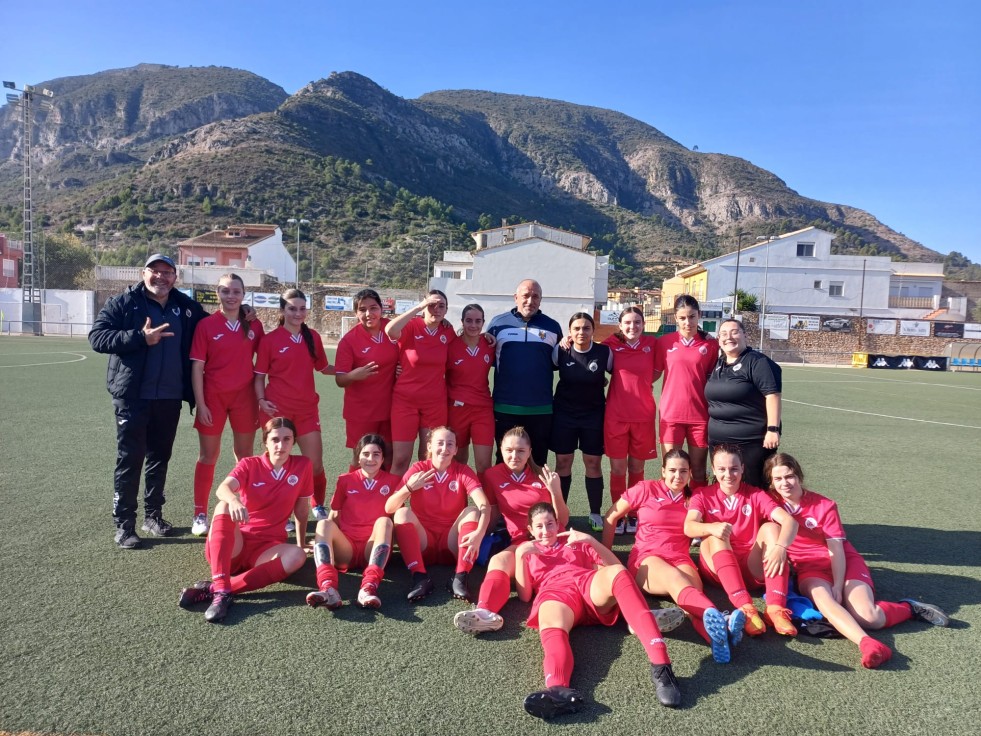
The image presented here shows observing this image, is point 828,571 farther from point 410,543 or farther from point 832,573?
point 410,543


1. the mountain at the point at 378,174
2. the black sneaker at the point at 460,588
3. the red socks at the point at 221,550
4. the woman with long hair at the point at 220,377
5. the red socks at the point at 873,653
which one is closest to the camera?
the red socks at the point at 873,653

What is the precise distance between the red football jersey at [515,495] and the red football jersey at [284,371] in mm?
1553

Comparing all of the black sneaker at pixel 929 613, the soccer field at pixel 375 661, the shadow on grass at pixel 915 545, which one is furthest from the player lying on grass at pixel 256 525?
the shadow on grass at pixel 915 545

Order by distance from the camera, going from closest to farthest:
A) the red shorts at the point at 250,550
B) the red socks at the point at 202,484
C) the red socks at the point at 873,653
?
1. the red socks at the point at 873,653
2. the red shorts at the point at 250,550
3. the red socks at the point at 202,484

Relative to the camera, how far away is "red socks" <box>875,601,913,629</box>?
326 centimetres

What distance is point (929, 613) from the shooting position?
11.0 feet

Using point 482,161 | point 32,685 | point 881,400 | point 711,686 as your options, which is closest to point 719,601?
point 711,686

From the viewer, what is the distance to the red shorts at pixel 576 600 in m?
3.13

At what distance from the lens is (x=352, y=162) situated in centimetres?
7819

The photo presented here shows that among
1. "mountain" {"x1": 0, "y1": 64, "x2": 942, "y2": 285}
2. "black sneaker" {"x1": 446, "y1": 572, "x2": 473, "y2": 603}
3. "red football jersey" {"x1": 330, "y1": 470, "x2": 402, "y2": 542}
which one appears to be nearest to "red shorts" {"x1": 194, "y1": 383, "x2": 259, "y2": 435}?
"red football jersey" {"x1": 330, "y1": 470, "x2": 402, "y2": 542}

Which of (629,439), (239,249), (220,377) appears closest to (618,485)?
(629,439)

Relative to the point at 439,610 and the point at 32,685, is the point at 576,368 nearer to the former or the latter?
the point at 439,610

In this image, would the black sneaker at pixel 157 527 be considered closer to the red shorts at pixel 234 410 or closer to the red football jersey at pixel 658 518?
the red shorts at pixel 234 410

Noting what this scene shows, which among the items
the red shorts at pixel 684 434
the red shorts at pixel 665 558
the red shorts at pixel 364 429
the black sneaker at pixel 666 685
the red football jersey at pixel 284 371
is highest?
the red football jersey at pixel 284 371
